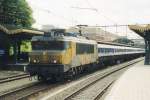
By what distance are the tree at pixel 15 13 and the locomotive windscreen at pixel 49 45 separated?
3272 centimetres

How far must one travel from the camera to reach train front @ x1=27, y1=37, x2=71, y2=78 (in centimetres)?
2258

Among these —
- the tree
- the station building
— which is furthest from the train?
the tree

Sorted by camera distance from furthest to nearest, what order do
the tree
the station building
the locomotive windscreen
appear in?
the tree < the station building < the locomotive windscreen

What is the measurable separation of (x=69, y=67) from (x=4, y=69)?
39.5 feet

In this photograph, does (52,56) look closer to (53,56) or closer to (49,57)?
(53,56)

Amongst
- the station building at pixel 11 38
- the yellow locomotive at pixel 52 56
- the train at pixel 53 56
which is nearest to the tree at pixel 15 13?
the station building at pixel 11 38

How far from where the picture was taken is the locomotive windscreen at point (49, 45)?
75.8 ft

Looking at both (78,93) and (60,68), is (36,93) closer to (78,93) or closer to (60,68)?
Result: (78,93)

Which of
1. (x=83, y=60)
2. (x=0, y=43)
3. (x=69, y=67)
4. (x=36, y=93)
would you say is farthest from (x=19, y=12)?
(x=36, y=93)

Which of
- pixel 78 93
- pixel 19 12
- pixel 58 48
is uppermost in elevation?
pixel 19 12

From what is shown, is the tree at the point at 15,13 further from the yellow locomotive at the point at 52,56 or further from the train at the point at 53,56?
the yellow locomotive at the point at 52,56

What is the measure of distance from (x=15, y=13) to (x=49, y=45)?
37.8 m

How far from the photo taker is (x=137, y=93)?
16953mm

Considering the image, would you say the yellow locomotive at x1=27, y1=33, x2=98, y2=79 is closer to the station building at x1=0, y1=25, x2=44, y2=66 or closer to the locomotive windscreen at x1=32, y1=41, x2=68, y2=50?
the locomotive windscreen at x1=32, y1=41, x2=68, y2=50
